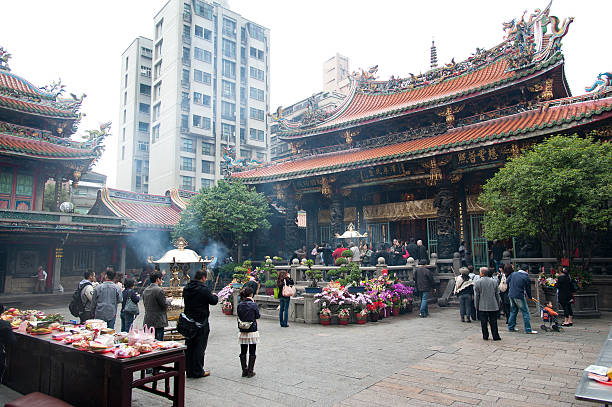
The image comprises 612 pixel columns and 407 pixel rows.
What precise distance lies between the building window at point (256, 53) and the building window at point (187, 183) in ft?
65.6

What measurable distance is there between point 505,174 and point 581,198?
6.47ft

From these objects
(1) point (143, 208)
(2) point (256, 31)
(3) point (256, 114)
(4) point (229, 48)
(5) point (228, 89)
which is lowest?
(1) point (143, 208)

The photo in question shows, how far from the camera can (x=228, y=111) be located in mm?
50000

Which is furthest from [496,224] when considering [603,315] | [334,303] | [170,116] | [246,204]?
[170,116]

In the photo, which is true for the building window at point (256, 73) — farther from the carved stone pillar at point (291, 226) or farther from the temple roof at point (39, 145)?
the carved stone pillar at point (291, 226)

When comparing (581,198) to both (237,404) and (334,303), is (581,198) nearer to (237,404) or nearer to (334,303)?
(334,303)

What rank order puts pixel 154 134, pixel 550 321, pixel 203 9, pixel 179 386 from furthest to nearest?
pixel 154 134 < pixel 203 9 < pixel 550 321 < pixel 179 386

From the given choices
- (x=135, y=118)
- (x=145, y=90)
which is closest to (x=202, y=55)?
(x=145, y=90)

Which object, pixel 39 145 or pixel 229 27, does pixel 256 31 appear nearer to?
pixel 229 27

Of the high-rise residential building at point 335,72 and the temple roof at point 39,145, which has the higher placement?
the high-rise residential building at point 335,72

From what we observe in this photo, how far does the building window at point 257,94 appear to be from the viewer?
173 ft

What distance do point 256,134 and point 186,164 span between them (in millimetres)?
10822

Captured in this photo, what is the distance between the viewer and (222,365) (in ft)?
21.9

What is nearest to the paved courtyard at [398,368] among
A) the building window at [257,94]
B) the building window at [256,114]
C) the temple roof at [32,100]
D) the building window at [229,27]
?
the temple roof at [32,100]
